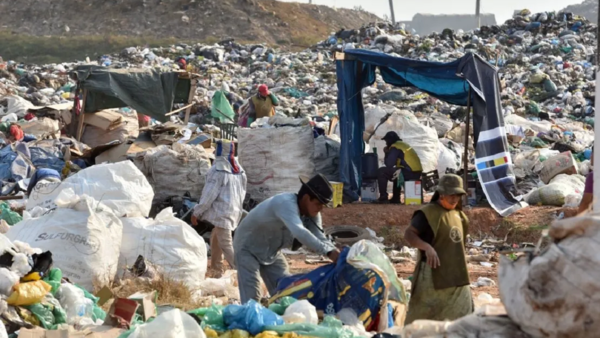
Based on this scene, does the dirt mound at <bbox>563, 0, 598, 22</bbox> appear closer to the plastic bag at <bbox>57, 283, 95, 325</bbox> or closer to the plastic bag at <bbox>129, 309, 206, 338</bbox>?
the plastic bag at <bbox>57, 283, 95, 325</bbox>

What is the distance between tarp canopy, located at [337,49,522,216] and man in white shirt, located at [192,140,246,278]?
10.9 feet

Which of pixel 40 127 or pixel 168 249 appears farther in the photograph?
pixel 40 127

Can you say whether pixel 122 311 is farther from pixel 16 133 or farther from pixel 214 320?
pixel 16 133

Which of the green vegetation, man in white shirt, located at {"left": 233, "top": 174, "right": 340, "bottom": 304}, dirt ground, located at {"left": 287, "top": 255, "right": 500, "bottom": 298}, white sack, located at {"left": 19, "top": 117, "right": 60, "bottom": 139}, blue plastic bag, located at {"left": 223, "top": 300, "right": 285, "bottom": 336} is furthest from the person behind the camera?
the green vegetation

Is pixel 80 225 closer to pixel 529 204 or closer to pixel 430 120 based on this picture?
pixel 529 204

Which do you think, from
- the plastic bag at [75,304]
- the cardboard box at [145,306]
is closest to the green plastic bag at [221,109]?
the plastic bag at [75,304]

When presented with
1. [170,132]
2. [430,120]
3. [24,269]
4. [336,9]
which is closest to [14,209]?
[170,132]

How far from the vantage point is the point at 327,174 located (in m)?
12.7

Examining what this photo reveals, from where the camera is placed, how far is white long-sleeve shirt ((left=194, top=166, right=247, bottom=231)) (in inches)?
355

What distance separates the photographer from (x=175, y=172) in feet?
37.7

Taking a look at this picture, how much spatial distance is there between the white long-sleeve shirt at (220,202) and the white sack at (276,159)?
9.63ft

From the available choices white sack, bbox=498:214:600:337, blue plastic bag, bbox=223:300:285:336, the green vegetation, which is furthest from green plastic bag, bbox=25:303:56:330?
the green vegetation

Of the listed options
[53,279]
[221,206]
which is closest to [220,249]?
[221,206]

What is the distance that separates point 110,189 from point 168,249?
122 cm
